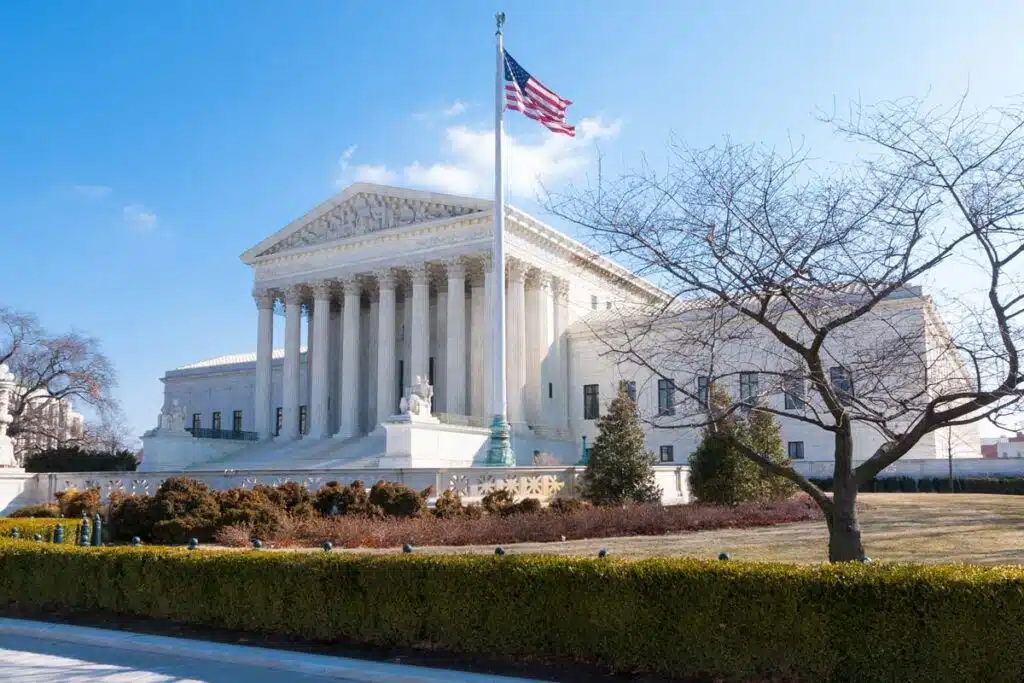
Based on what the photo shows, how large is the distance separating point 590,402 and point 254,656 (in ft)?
156

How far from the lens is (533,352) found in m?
53.8

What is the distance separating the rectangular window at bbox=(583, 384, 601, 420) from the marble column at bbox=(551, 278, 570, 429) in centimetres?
113

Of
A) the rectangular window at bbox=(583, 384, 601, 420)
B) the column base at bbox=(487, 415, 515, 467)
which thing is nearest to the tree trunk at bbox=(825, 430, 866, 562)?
the column base at bbox=(487, 415, 515, 467)

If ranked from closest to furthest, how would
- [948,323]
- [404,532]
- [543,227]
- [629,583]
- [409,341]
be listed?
[629,583]
[948,323]
[404,532]
[543,227]
[409,341]

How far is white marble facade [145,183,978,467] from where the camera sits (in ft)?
167

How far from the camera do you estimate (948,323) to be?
38.0 feet

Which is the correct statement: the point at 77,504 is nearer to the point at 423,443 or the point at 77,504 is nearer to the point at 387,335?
the point at 423,443

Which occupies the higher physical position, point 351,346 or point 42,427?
point 351,346

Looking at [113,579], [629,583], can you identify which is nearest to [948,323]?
[629,583]

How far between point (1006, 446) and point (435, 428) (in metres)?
51.7

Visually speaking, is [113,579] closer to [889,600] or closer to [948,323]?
[889,600]

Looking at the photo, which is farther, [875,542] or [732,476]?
[732,476]

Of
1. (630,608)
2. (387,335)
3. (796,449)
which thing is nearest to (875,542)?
(630,608)

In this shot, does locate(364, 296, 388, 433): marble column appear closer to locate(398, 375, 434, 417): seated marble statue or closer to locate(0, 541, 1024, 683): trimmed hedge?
locate(398, 375, 434, 417): seated marble statue
